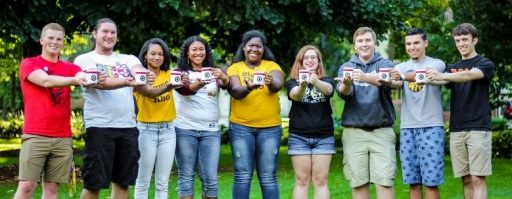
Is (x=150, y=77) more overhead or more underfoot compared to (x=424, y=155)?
more overhead

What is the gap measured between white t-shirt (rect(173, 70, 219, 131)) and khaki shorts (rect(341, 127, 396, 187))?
148cm

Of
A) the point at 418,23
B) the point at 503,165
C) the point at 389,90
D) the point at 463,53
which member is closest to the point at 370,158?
the point at 389,90

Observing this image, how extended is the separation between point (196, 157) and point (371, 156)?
184 cm

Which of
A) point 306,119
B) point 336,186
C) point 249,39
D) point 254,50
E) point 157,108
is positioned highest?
point 249,39

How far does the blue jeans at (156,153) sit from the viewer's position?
7.51 metres

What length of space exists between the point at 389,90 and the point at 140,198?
111 inches

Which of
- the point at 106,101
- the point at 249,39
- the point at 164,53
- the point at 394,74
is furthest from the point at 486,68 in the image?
the point at 106,101

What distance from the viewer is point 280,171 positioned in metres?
15.0

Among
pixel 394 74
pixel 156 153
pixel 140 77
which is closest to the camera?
pixel 140 77

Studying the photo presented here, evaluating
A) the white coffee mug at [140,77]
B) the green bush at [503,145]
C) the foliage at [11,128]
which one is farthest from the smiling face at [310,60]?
the foliage at [11,128]

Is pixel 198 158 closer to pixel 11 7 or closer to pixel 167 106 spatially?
pixel 167 106

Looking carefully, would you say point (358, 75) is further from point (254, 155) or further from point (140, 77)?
point (140, 77)

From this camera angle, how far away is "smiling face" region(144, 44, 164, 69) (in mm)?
7613

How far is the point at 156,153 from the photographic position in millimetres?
7570
